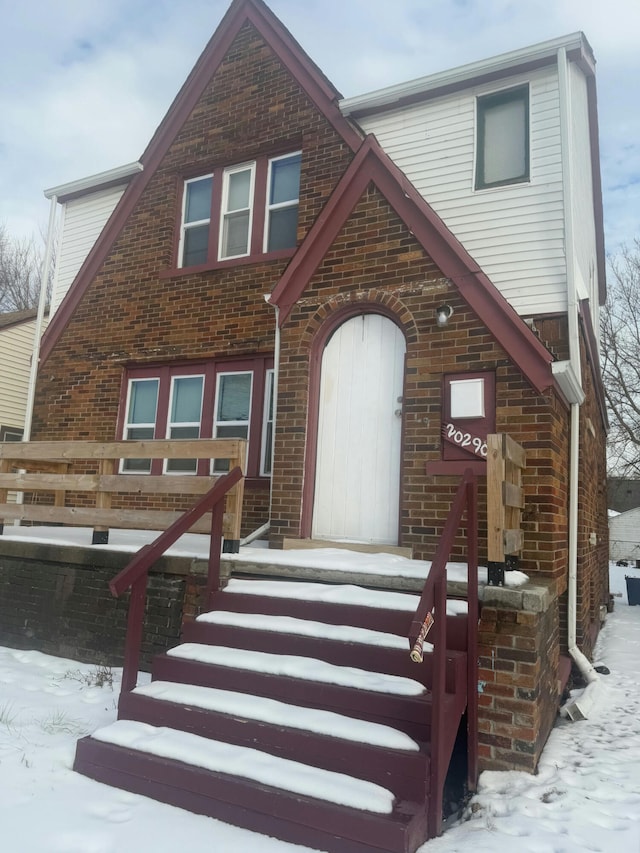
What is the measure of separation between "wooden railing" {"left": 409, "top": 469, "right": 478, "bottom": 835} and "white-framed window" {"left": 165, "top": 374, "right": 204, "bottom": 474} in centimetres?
A: 515

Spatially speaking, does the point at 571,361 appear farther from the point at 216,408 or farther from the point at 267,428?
the point at 216,408

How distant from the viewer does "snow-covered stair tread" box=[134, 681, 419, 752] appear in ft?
10.3

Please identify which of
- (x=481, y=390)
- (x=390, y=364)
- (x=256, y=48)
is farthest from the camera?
(x=256, y=48)

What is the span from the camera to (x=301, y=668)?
372cm

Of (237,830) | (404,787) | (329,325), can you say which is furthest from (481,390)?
(237,830)

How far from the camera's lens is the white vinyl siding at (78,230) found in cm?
1006

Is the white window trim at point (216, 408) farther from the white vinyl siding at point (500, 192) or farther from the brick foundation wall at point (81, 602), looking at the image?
the white vinyl siding at point (500, 192)

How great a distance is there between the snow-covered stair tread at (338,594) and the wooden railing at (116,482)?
74 cm

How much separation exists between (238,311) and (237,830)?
6.37 meters

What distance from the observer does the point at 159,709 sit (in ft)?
12.1

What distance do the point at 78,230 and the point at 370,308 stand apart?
20.9ft

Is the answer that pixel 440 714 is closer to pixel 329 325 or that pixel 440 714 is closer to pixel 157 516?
pixel 157 516

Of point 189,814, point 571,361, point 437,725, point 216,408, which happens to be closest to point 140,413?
point 216,408

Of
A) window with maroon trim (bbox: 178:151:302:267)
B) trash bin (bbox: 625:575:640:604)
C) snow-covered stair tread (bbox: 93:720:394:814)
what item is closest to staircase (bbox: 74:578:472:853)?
snow-covered stair tread (bbox: 93:720:394:814)
